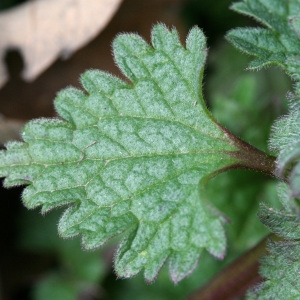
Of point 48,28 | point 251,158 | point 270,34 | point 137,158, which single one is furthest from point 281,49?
point 48,28

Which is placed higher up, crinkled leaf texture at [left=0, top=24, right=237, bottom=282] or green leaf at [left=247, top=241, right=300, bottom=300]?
crinkled leaf texture at [left=0, top=24, right=237, bottom=282]

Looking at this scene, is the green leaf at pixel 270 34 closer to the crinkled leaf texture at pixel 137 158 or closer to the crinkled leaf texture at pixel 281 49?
the crinkled leaf texture at pixel 281 49

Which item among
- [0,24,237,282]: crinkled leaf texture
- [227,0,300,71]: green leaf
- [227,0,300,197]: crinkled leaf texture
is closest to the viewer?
[227,0,300,197]: crinkled leaf texture

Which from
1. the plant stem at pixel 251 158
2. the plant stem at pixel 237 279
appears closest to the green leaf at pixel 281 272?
the plant stem at pixel 237 279

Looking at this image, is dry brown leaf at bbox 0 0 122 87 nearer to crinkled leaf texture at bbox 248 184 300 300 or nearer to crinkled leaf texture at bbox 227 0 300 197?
crinkled leaf texture at bbox 227 0 300 197

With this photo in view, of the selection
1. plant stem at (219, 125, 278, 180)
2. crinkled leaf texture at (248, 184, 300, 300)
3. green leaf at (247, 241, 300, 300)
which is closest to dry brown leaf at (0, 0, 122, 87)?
plant stem at (219, 125, 278, 180)

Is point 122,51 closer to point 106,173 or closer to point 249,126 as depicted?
point 106,173

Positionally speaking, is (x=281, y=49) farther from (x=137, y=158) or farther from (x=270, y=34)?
(x=137, y=158)
